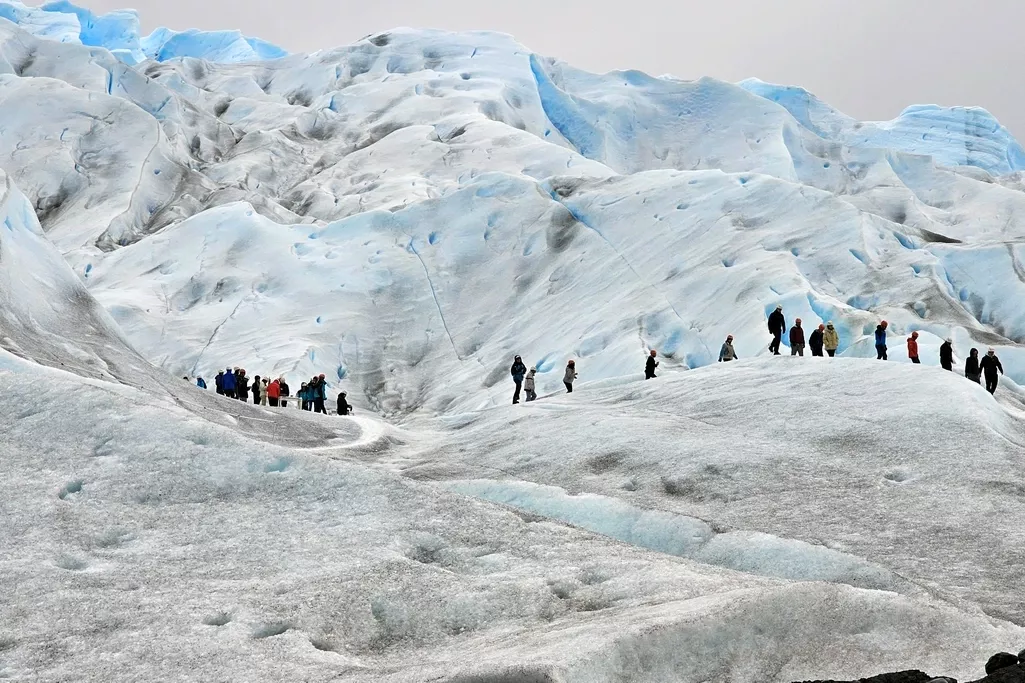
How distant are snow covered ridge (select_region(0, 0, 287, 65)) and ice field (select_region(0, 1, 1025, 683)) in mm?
37592

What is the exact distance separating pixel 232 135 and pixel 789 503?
2547 inches

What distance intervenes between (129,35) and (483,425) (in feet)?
300

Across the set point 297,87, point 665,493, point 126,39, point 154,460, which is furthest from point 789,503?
point 126,39

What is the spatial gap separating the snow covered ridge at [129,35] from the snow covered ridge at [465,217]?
21.3 m

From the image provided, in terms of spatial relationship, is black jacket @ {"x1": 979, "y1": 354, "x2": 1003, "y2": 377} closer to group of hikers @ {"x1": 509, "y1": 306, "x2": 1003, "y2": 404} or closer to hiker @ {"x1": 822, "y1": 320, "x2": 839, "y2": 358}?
group of hikers @ {"x1": 509, "y1": 306, "x2": 1003, "y2": 404}

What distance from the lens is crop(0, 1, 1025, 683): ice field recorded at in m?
9.27

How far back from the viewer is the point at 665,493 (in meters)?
15.8

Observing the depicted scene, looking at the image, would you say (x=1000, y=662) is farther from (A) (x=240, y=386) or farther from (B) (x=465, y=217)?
(B) (x=465, y=217)

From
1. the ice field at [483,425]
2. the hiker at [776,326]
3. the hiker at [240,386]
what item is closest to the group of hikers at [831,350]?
the hiker at [776,326]

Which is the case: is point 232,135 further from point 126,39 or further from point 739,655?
point 739,655

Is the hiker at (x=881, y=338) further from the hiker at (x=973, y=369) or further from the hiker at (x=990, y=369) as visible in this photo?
the hiker at (x=990, y=369)

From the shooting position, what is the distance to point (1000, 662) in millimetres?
8289

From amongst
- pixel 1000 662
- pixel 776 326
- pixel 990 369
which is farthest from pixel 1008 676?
pixel 776 326

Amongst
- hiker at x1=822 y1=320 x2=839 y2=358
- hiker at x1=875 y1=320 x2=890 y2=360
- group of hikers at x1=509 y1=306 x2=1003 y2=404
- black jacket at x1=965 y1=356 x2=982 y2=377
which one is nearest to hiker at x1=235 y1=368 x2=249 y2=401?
group of hikers at x1=509 y1=306 x2=1003 y2=404
